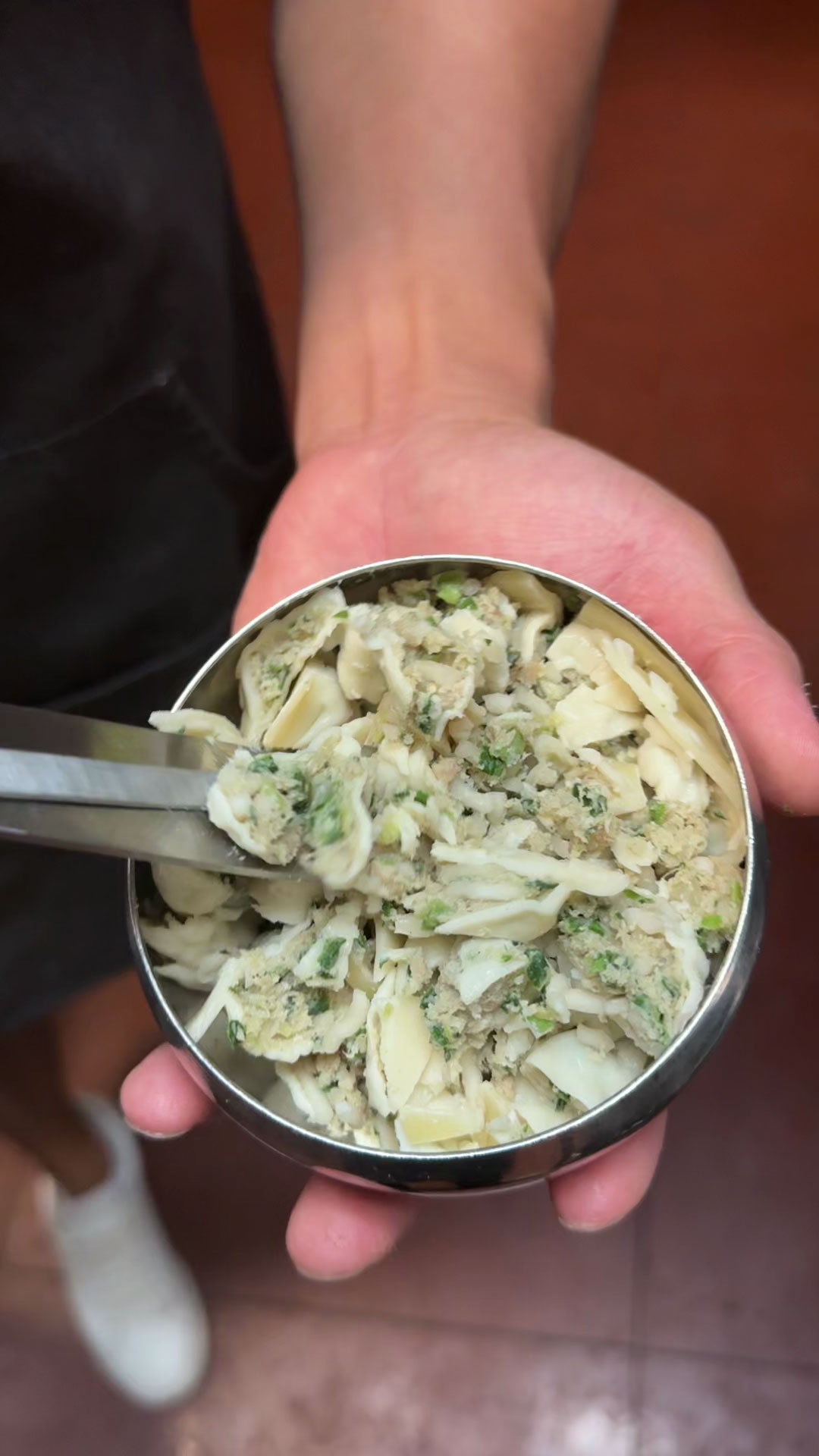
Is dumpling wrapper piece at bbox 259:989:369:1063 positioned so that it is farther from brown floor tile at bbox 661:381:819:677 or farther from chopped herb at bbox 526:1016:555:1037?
brown floor tile at bbox 661:381:819:677

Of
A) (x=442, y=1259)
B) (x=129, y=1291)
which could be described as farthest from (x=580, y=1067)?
(x=129, y=1291)

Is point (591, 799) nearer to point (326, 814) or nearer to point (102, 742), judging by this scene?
point (326, 814)

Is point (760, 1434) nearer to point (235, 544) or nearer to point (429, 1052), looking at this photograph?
point (429, 1052)

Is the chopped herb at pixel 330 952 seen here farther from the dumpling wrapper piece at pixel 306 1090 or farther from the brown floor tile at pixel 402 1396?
the brown floor tile at pixel 402 1396

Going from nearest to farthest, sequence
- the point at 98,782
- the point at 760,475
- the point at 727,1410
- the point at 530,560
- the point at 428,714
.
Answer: the point at 98,782 < the point at 428,714 < the point at 530,560 < the point at 727,1410 < the point at 760,475

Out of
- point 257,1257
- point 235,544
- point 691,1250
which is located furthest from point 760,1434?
point 235,544

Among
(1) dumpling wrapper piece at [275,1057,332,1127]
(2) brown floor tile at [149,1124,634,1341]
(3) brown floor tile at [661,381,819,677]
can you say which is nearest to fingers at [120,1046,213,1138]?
(1) dumpling wrapper piece at [275,1057,332,1127]
